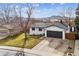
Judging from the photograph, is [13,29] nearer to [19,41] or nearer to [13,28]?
[13,28]

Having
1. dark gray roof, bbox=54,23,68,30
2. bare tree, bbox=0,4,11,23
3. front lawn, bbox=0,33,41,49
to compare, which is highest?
bare tree, bbox=0,4,11,23

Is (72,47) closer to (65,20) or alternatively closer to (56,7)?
(65,20)

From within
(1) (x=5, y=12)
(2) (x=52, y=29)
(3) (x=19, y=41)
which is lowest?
(3) (x=19, y=41)

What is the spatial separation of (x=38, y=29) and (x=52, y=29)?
0.12m

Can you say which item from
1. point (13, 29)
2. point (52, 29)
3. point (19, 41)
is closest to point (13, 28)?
point (13, 29)

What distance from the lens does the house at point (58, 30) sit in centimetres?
170

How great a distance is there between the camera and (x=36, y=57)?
5.65 ft

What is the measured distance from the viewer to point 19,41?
1708mm

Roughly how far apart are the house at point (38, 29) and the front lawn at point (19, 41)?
0.15 ft

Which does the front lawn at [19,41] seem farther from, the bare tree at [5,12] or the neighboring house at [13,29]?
the bare tree at [5,12]

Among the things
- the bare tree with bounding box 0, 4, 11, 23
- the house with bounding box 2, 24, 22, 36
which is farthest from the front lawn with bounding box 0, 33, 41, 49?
the bare tree with bounding box 0, 4, 11, 23

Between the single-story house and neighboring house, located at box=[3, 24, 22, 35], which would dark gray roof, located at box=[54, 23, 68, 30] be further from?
neighboring house, located at box=[3, 24, 22, 35]

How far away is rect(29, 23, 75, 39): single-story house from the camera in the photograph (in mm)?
1696

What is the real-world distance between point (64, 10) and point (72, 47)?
0.34 m
